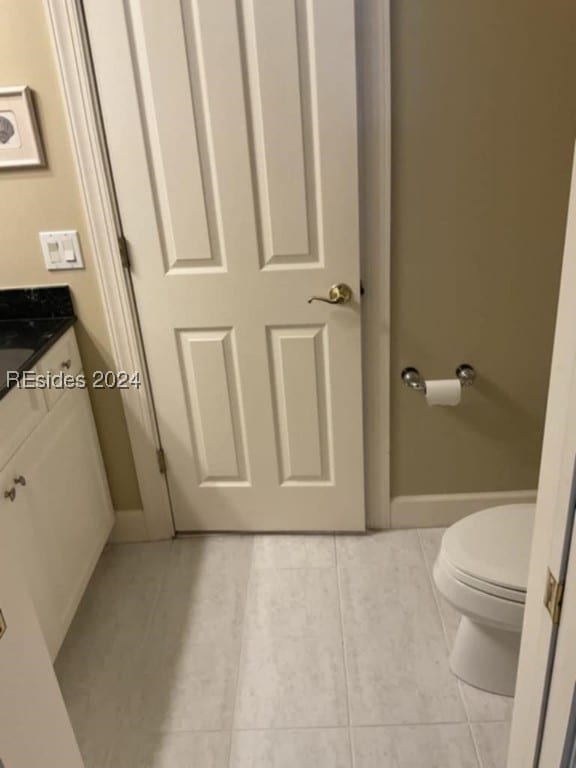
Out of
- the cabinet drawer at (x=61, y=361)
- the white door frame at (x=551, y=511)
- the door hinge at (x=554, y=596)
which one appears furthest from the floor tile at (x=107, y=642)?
the door hinge at (x=554, y=596)

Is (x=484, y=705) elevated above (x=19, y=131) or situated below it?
below

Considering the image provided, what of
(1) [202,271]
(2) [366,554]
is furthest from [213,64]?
(2) [366,554]

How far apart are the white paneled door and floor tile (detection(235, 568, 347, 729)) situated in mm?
290

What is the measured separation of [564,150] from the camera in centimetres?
183

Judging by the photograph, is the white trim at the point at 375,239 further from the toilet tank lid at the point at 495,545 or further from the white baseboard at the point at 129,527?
the white baseboard at the point at 129,527

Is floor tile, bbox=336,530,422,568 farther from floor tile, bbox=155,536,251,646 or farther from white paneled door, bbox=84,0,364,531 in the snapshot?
floor tile, bbox=155,536,251,646

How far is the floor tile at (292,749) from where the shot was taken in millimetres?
1578

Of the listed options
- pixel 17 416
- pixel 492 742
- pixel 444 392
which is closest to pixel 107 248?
pixel 17 416

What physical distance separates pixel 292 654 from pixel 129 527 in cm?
83

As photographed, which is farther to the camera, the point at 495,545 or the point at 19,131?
the point at 19,131

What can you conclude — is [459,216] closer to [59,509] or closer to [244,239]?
[244,239]

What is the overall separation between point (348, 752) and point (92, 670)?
31.3 inches

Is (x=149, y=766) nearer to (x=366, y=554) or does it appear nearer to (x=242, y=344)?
(x=366, y=554)

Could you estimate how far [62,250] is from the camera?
78.0 inches
